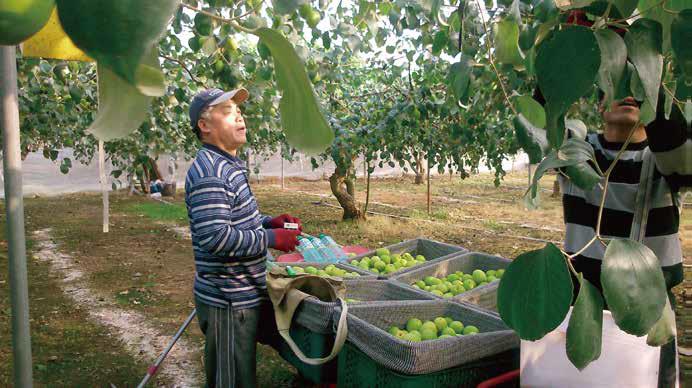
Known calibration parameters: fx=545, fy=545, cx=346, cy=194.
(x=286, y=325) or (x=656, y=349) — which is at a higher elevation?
(x=656, y=349)

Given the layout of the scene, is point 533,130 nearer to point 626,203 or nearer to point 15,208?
point 626,203

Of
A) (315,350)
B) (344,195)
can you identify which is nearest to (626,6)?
(315,350)

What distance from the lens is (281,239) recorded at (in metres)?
1.96

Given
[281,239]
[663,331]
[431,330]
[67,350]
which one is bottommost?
[67,350]

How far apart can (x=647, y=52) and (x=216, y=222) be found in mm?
1521

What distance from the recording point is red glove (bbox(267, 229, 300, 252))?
194cm

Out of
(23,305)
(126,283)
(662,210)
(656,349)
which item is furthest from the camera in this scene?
(126,283)

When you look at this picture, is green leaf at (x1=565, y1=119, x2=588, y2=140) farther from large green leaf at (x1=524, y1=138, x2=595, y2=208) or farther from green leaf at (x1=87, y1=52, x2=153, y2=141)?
green leaf at (x1=87, y1=52, x2=153, y2=141)

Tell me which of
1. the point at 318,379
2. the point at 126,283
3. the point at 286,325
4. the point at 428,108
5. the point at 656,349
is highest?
the point at 428,108

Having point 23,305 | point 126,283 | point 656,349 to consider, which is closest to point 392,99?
point 126,283

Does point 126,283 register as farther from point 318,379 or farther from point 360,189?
point 360,189

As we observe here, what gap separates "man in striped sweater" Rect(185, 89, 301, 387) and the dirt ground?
884 millimetres

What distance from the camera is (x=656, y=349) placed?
1045mm

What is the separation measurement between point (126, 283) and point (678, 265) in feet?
13.8
